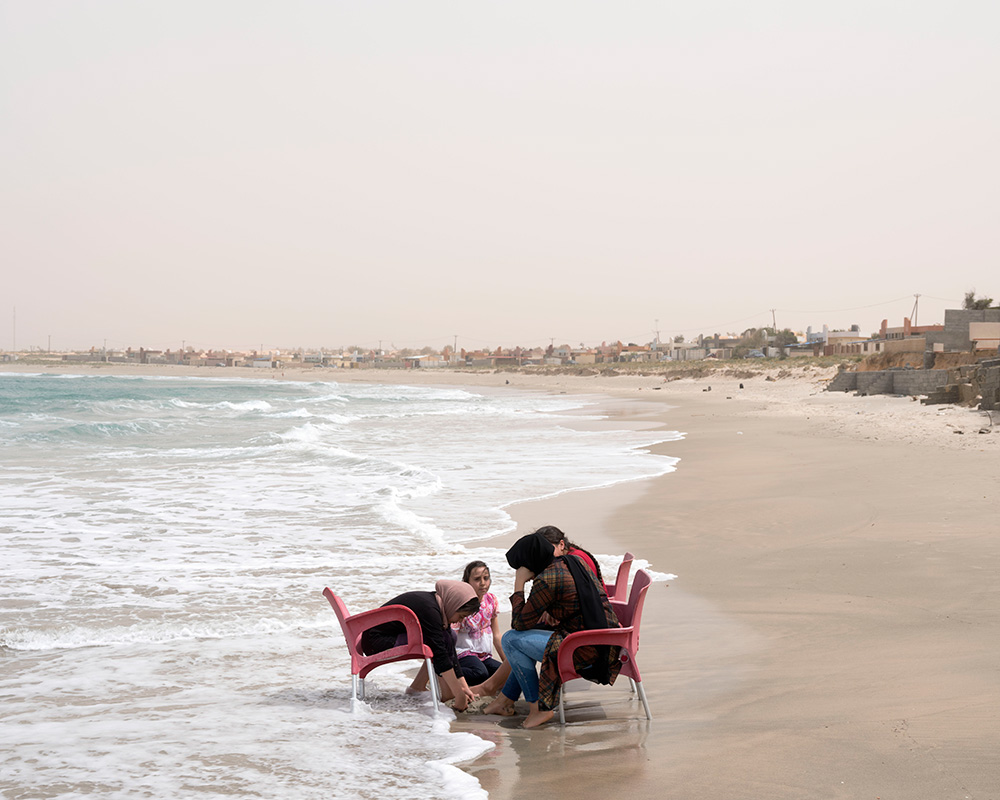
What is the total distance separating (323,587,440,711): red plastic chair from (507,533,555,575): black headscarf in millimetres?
702

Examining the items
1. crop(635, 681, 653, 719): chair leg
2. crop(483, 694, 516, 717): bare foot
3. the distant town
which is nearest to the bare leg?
crop(483, 694, 516, 717): bare foot

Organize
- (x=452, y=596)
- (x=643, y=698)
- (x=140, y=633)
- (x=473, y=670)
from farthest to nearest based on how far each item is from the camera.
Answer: (x=140, y=633) < (x=473, y=670) < (x=452, y=596) < (x=643, y=698)

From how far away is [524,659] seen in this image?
4754 millimetres

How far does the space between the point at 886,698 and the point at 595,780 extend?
5.87 ft

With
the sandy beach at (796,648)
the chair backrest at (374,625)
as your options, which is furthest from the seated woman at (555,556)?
the chair backrest at (374,625)

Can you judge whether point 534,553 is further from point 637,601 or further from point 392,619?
point 392,619

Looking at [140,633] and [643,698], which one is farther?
[140,633]

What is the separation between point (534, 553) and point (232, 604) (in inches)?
144

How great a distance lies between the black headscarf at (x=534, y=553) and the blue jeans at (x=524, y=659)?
1.29 ft

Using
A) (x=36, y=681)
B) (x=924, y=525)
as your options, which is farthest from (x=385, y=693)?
(x=924, y=525)

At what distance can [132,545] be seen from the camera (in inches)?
376

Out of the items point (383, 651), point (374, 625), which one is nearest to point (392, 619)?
point (374, 625)

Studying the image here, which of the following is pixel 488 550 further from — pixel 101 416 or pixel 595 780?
pixel 101 416

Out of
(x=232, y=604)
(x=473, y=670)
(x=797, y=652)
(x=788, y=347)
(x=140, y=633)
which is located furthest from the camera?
(x=788, y=347)
